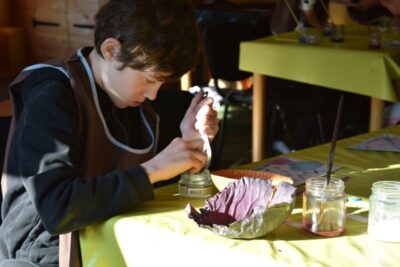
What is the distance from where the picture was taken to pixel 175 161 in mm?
1214

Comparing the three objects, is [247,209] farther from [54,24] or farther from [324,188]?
[54,24]

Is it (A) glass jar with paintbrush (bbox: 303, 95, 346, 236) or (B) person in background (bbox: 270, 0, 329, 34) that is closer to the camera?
(A) glass jar with paintbrush (bbox: 303, 95, 346, 236)

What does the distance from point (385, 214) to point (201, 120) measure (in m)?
0.48

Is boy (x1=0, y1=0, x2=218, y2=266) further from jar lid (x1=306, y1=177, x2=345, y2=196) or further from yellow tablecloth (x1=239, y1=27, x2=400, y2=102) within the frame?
yellow tablecloth (x1=239, y1=27, x2=400, y2=102)

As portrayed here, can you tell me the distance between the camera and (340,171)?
141 centimetres

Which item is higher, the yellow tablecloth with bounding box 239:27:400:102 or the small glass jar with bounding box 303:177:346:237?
the small glass jar with bounding box 303:177:346:237

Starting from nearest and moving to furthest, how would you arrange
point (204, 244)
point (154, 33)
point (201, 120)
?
point (204, 244), point (154, 33), point (201, 120)

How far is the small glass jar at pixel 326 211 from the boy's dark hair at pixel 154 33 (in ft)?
1.32

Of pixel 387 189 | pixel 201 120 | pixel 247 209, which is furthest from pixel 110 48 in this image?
pixel 387 189

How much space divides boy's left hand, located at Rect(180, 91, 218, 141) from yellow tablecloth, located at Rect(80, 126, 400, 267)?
16cm

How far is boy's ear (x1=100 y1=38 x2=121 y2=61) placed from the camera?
1.31 metres

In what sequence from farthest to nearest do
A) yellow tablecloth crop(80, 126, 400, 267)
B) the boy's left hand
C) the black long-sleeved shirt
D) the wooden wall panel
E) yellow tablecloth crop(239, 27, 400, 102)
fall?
1. the wooden wall panel
2. yellow tablecloth crop(239, 27, 400, 102)
3. the boy's left hand
4. the black long-sleeved shirt
5. yellow tablecloth crop(80, 126, 400, 267)

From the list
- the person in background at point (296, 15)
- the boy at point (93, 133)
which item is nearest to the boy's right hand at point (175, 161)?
the boy at point (93, 133)

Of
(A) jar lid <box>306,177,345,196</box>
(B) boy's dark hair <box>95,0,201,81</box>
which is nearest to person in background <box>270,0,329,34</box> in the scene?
(B) boy's dark hair <box>95,0,201,81</box>
